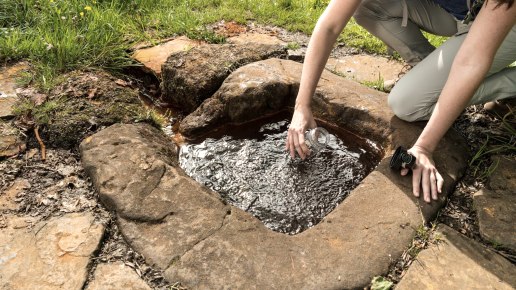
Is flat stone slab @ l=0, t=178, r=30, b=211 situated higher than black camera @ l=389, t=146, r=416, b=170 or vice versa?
→ black camera @ l=389, t=146, r=416, b=170

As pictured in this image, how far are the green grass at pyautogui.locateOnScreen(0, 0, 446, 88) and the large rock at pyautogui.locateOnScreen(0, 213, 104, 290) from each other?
120 cm

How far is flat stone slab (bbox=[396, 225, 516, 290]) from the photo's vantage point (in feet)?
5.61

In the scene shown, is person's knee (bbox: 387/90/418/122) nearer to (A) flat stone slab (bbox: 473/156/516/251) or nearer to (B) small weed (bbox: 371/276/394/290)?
(A) flat stone slab (bbox: 473/156/516/251)

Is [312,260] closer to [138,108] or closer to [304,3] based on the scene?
[138,108]

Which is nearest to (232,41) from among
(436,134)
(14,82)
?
(14,82)

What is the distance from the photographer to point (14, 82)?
278 cm

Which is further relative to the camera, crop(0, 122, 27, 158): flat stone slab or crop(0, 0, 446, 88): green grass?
crop(0, 0, 446, 88): green grass

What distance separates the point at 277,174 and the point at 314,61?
66 cm

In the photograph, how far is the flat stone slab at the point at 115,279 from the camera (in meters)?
1.64

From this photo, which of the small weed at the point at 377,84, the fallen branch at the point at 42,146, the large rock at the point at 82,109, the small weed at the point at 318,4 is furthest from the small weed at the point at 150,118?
the small weed at the point at 318,4

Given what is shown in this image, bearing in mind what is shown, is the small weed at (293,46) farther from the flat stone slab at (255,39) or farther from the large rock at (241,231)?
the large rock at (241,231)

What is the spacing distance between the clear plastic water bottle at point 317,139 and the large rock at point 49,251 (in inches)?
45.9

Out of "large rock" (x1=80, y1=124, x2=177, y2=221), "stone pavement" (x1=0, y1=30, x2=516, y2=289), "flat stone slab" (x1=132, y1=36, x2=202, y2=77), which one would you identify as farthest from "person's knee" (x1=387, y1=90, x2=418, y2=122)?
"flat stone slab" (x1=132, y1=36, x2=202, y2=77)

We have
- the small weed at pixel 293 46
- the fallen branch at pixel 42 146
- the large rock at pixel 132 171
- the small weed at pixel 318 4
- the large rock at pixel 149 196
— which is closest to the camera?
the large rock at pixel 149 196
